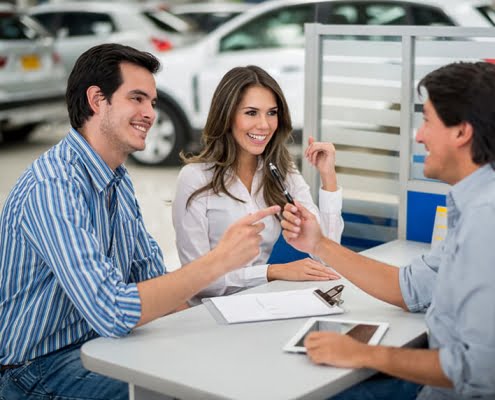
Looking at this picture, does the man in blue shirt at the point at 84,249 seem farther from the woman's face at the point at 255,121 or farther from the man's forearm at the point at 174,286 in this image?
the woman's face at the point at 255,121

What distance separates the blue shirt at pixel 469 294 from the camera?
1.84 metres

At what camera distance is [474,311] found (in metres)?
1.84

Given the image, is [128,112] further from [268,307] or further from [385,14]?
[385,14]

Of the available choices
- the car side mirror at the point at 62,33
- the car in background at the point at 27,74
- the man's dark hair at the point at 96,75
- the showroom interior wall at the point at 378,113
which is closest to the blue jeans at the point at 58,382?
the man's dark hair at the point at 96,75

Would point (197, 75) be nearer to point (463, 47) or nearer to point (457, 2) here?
point (457, 2)

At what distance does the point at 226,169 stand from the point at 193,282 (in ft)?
3.66

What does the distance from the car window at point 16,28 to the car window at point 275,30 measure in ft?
7.86

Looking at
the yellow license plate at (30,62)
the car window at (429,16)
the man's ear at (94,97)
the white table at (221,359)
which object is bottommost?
the white table at (221,359)

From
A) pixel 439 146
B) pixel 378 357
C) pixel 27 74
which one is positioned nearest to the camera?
pixel 378 357

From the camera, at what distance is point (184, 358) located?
2.05 m

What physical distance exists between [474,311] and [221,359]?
59cm

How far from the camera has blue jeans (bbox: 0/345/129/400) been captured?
2.27m

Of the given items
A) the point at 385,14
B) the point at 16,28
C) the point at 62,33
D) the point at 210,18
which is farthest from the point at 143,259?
the point at 210,18

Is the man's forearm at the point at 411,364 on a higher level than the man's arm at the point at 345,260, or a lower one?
lower
